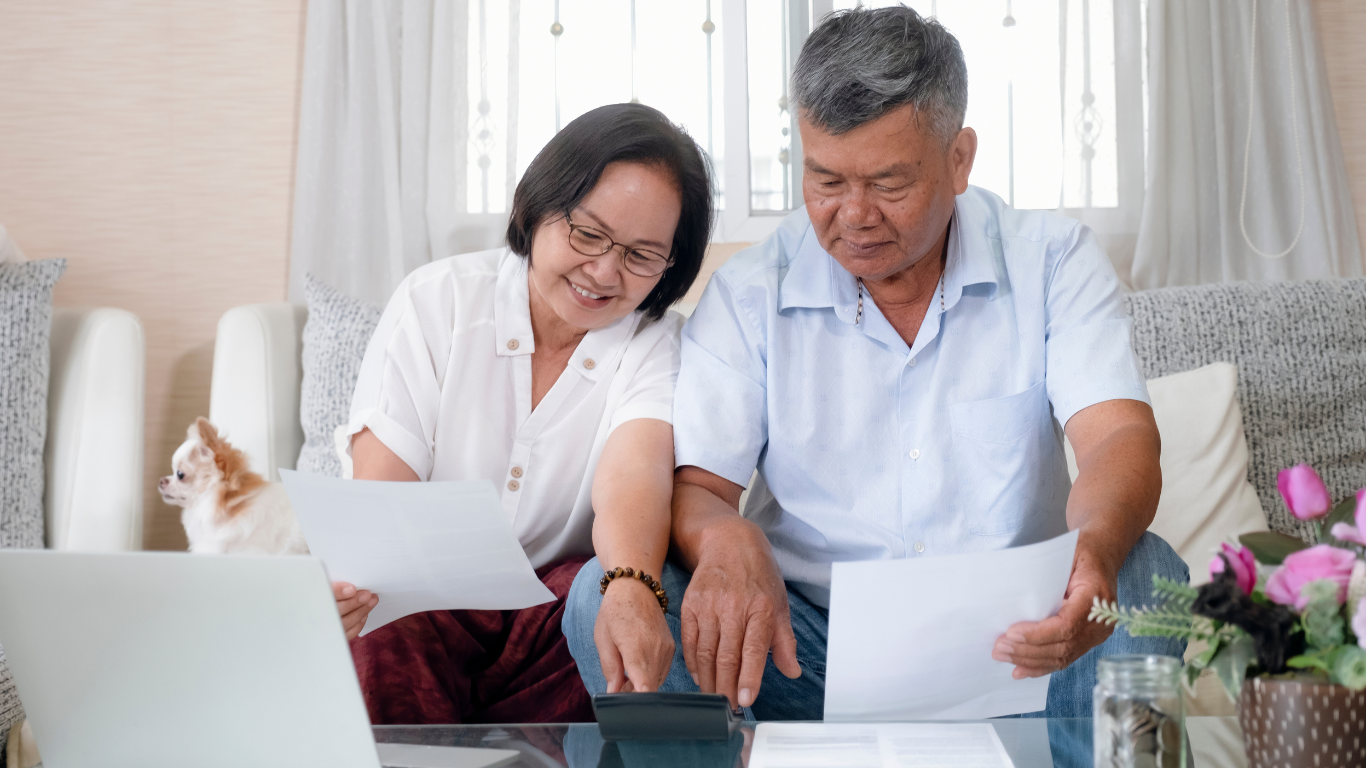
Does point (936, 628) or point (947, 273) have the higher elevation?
point (947, 273)

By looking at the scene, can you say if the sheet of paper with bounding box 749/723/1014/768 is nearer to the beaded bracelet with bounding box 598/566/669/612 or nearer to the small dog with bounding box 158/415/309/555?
the beaded bracelet with bounding box 598/566/669/612

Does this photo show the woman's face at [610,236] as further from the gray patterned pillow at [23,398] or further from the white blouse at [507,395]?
the gray patterned pillow at [23,398]

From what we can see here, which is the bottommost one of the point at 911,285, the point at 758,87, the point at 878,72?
the point at 911,285

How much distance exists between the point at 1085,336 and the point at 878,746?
2.04ft

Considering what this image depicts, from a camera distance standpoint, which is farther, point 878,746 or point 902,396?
point 902,396

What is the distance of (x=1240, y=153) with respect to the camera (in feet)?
6.98

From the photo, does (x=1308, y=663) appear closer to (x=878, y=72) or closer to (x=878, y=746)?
(x=878, y=746)

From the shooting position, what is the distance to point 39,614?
30.5 inches

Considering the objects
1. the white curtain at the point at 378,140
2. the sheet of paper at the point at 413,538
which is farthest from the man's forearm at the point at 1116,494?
the white curtain at the point at 378,140

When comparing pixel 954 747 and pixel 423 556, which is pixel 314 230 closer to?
pixel 423 556

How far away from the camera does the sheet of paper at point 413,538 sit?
907 millimetres

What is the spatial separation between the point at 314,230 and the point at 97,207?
0.47m

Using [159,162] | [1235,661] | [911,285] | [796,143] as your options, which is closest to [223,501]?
[159,162]

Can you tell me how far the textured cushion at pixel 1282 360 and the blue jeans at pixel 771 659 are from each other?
73 centimetres
